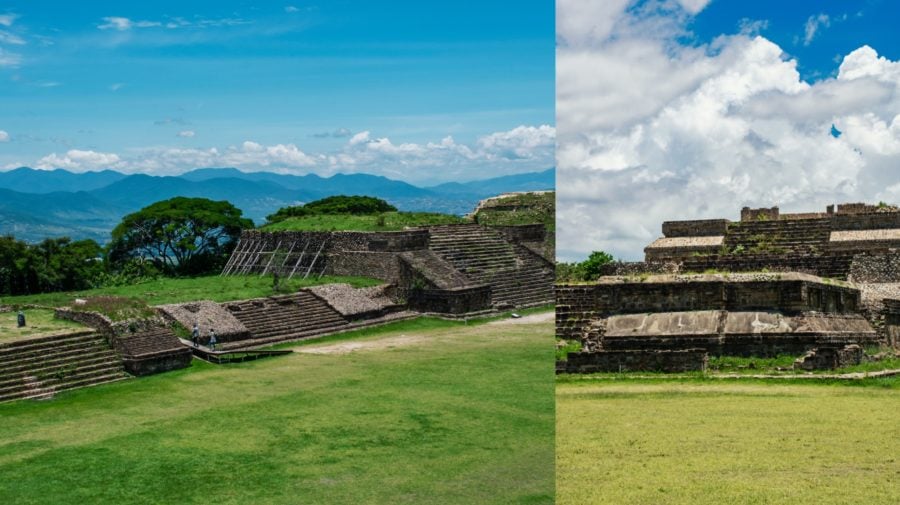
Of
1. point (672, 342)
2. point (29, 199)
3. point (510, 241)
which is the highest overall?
point (29, 199)

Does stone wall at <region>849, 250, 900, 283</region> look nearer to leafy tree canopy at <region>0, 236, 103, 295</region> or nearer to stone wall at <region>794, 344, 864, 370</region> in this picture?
stone wall at <region>794, 344, 864, 370</region>

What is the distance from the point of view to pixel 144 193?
89812mm

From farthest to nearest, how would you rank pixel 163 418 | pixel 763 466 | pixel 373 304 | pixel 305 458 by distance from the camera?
1. pixel 373 304
2. pixel 163 418
3. pixel 305 458
4. pixel 763 466

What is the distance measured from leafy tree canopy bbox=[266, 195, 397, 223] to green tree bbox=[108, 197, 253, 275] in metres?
7.51

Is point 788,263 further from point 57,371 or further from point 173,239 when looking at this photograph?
point 173,239

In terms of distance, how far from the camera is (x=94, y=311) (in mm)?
14055

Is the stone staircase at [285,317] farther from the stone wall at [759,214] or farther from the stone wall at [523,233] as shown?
the stone wall at [759,214]

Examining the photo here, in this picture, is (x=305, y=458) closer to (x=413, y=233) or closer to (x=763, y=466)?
(x=763, y=466)

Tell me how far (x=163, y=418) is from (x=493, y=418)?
3.90m

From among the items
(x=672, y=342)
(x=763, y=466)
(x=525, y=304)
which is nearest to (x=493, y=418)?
(x=763, y=466)

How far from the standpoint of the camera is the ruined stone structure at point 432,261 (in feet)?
69.7

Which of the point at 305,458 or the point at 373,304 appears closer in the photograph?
the point at 305,458

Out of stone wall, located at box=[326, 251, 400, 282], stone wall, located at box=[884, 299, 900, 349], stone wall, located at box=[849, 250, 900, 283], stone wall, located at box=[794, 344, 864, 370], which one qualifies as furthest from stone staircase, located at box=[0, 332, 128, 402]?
stone wall, located at box=[849, 250, 900, 283]

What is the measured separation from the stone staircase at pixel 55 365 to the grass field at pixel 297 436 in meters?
0.38
